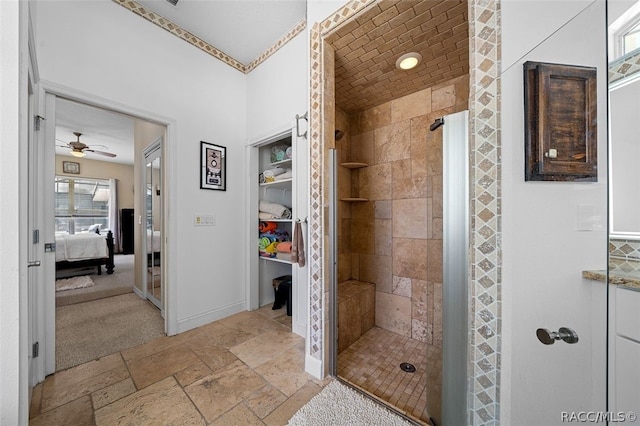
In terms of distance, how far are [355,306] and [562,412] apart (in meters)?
1.43

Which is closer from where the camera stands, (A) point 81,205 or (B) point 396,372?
(B) point 396,372

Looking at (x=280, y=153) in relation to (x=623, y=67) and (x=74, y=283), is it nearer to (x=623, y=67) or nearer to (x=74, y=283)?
(x=623, y=67)

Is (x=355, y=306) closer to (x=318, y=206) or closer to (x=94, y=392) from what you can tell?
(x=318, y=206)

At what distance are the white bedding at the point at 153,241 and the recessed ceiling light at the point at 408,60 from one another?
121 inches

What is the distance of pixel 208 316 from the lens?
95.7 inches

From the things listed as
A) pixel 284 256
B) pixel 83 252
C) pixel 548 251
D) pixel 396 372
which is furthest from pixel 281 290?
pixel 83 252

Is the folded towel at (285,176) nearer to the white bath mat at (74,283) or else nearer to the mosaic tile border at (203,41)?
the mosaic tile border at (203,41)

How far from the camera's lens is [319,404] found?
4.46 feet

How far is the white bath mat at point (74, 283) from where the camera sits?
11.8 ft

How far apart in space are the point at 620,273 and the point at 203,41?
3500 mm

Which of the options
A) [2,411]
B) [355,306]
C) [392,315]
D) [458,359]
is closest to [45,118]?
[2,411]

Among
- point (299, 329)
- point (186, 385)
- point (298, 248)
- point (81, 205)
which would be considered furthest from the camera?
point (81, 205)

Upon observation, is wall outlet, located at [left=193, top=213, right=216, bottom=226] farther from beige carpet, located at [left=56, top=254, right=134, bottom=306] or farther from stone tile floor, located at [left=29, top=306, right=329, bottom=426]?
beige carpet, located at [left=56, top=254, right=134, bottom=306]

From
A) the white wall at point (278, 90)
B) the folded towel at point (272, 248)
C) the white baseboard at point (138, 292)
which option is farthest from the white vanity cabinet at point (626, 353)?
the white baseboard at point (138, 292)
